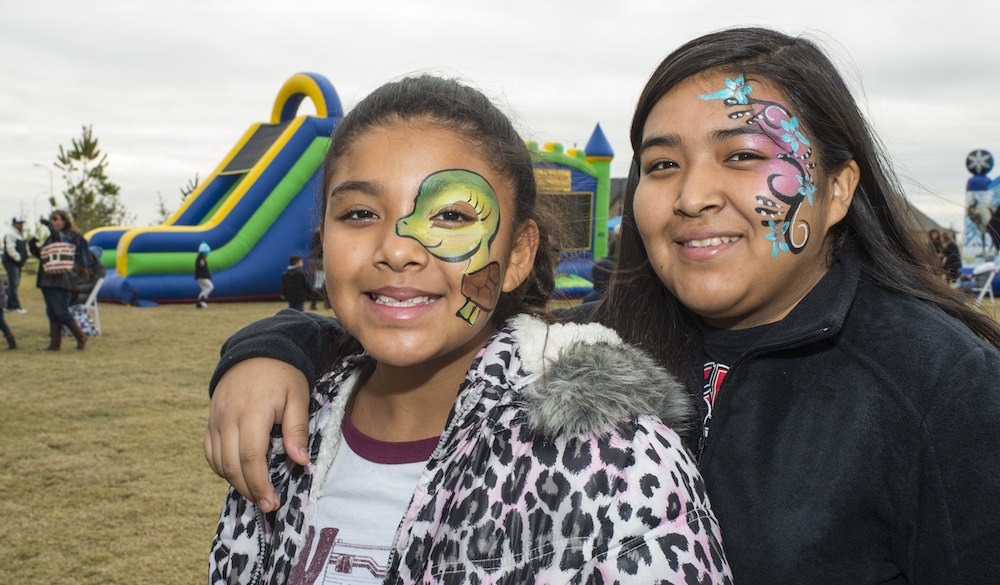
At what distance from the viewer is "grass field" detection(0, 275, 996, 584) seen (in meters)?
3.45

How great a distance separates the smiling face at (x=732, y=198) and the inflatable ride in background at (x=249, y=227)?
12.0 meters

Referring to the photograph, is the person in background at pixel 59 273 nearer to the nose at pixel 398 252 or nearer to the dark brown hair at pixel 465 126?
the dark brown hair at pixel 465 126

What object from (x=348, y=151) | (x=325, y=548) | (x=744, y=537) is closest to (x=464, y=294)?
A: (x=348, y=151)

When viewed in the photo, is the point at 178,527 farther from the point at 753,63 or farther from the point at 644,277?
the point at 753,63

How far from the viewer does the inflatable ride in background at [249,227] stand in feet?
45.4

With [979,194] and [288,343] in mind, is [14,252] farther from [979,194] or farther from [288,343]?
[979,194]

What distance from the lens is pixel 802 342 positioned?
1485 mm

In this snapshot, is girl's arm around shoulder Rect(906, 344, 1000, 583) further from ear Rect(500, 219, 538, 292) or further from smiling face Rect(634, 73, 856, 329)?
ear Rect(500, 219, 538, 292)

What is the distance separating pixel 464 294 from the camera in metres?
1.52

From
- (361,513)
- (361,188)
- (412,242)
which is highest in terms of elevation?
(361,188)

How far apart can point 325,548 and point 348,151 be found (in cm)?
81

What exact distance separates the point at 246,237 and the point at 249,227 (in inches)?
7.9

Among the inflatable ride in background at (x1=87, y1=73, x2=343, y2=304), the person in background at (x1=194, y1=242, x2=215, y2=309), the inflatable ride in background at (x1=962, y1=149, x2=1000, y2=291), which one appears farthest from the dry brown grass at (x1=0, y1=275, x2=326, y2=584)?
the inflatable ride in background at (x1=962, y1=149, x2=1000, y2=291)

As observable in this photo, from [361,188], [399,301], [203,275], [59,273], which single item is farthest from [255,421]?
[203,275]
